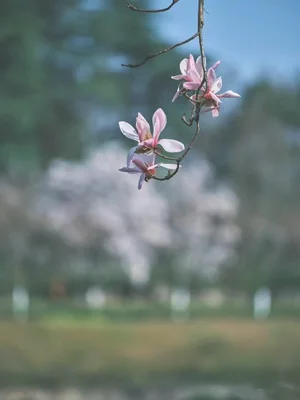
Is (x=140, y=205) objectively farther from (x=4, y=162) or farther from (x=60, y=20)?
(x=60, y=20)

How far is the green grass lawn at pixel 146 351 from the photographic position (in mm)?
2289

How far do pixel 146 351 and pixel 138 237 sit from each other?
0.36 m

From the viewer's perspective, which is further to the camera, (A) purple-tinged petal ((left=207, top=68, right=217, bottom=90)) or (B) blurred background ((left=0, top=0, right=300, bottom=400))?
(B) blurred background ((left=0, top=0, right=300, bottom=400))

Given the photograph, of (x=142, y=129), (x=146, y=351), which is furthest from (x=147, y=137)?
(x=146, y=351)

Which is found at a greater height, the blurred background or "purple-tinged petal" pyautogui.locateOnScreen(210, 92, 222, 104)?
"purple-tinged petal" pyautogui.locateOnScreen(210, 92, 222, 104)

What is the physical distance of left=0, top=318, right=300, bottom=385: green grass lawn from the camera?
2289 mm

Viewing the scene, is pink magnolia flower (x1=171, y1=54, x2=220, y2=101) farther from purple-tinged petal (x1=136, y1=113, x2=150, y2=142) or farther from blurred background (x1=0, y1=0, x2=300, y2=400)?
blurred background (x1=0, y1=0, x2=300, y2=400)

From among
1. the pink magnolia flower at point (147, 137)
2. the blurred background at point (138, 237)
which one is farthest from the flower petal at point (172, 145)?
the blurred background at point (138, 237)

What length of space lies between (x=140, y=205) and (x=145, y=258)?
0.17 metres

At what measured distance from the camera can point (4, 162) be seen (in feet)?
7.82

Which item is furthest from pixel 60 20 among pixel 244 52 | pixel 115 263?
pixel 115 263

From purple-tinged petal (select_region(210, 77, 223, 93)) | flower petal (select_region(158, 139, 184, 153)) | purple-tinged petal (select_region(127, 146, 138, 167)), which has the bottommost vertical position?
flower petal (select_region(158, 139, 184, 153))

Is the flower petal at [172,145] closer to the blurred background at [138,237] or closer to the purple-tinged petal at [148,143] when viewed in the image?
the purple-tinged petal at [148,143]

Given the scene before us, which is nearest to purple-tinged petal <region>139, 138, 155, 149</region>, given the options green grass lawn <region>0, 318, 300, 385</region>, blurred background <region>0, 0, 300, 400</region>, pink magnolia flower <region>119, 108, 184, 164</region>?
pink magnolia flower <region>119, 108, 184, 164</region>
